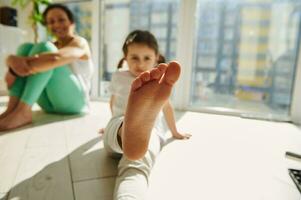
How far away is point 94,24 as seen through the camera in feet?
6.44

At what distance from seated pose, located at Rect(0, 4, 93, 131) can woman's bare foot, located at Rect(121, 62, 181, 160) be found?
75 centimetres

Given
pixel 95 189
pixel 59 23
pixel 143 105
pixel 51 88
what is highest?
pixel 59 23

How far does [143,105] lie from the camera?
56cm

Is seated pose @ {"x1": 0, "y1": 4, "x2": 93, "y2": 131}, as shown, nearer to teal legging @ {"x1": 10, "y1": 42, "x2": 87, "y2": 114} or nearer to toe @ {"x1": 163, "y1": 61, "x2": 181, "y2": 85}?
teal legging @ {"x1": 10, "y1": 42, "x2": 87, "y2": 114}

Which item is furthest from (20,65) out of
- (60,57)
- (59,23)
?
(59,23)

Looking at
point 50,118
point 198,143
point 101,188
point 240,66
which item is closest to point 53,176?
point 101,188

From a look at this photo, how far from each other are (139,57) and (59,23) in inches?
30.2

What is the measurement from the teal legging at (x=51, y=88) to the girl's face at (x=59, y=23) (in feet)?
0.62

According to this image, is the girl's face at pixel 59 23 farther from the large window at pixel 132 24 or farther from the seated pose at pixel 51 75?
the large window at pixel 132 24

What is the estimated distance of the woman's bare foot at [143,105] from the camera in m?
0.55

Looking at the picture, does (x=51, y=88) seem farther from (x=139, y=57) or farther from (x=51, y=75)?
(x=139, y=57)

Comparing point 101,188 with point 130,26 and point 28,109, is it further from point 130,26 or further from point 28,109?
point 130,26

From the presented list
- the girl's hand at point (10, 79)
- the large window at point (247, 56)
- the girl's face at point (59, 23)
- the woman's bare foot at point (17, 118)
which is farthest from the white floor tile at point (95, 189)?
the large window at point (247, 56)

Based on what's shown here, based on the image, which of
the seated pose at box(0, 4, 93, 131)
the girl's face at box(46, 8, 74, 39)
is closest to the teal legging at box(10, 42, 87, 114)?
the seated pose at box(0, 4, 93, 131)
